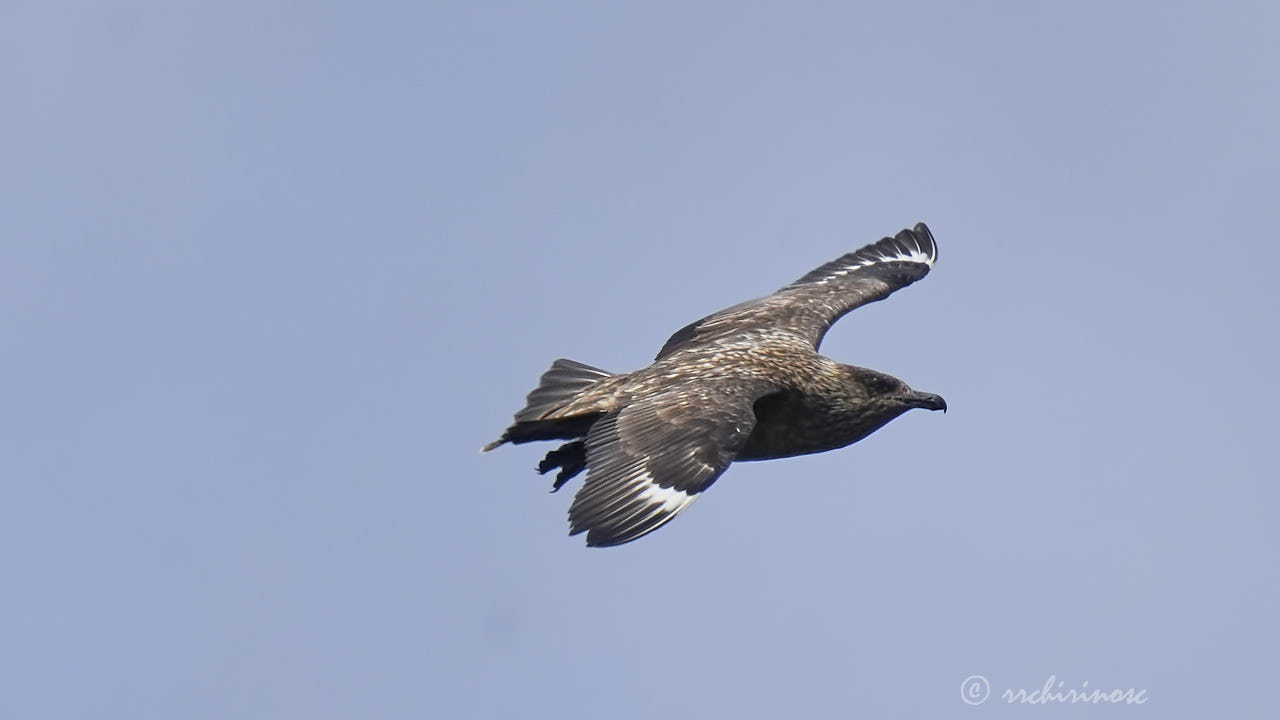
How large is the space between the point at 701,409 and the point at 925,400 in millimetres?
1977

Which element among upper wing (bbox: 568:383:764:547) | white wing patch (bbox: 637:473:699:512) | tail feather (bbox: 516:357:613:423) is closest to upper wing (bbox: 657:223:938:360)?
tail feather (bbox: 516:357:613:423)

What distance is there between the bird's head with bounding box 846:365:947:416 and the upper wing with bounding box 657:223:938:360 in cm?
92

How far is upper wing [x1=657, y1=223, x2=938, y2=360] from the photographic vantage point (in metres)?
12.5

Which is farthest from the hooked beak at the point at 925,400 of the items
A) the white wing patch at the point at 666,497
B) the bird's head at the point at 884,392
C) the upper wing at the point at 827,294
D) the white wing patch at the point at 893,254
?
the white wing patch at the point at 893,254

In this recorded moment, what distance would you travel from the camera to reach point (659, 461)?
387 inches

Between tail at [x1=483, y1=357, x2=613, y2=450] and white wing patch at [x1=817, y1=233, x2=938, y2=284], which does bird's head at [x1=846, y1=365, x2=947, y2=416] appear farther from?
white wing patch at [x1=817, y1=233, x2=938, y2=284]

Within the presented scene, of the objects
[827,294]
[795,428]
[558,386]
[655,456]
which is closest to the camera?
[655,456]

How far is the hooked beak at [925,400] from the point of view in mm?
11625

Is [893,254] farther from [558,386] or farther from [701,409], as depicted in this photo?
[701,409]

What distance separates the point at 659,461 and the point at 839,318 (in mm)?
3599

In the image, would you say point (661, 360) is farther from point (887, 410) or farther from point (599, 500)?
point (599, 500)

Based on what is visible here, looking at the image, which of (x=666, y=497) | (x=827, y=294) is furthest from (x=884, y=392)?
(x=666, y=497)

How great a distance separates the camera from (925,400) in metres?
11.7

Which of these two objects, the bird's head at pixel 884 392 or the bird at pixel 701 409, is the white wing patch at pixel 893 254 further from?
the bird's head at pixel 884 392
